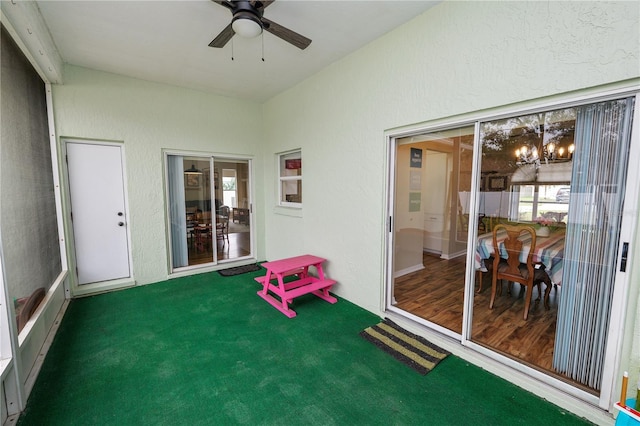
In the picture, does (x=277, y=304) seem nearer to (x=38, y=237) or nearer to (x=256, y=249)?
(x=256, y=249)

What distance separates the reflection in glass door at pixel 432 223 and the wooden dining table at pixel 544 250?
1.00 ft

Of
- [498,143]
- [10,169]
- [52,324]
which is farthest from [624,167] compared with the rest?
[52,324]

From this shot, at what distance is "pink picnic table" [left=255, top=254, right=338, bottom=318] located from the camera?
121 inches

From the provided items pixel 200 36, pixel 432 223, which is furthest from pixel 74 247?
pixel 432 223

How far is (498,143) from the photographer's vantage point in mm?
Result: 2230

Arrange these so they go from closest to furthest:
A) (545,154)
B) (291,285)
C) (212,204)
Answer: (545,154), (291,285), (212,204)

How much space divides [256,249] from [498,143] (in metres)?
4.16

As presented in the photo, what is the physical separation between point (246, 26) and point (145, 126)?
2.76 meters

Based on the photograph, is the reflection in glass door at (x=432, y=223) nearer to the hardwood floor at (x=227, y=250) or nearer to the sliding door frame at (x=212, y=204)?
the sliding door frame at (x=212, y=204)

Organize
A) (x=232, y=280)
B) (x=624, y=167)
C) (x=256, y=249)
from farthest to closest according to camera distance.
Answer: (x=256, y=249) → (x=232, y=280) → (x=624, y=167)

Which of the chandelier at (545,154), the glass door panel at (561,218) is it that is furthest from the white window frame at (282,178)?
the chandelier at (545,154)

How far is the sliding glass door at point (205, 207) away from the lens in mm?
4273

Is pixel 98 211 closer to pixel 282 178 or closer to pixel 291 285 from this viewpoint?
pixel 282 178

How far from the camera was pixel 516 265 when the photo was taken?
2.73 metres
